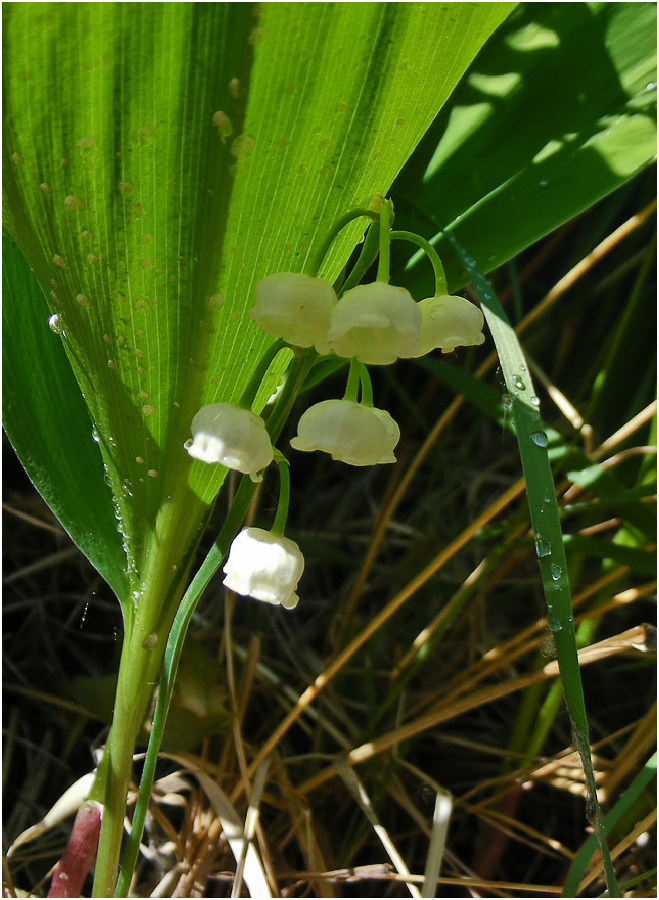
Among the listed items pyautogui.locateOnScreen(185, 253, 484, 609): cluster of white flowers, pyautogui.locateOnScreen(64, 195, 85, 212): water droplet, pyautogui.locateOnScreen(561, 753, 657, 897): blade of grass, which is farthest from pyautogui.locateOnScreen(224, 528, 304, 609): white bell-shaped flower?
pyautogui.locateOnScreen(561, 753, 657, 897): blade of grass

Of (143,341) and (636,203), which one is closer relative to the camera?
(143,341)

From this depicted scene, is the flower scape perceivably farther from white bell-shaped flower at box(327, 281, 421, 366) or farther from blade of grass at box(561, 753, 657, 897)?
blade of grass at box(561, 753, 657, 897)

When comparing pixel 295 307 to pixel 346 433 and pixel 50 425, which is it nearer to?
pixel 346 433

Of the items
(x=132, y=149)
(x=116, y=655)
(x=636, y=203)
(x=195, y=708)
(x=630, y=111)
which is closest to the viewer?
(x=132, y=149)

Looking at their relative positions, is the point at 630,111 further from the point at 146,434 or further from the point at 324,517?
the point at 324,517

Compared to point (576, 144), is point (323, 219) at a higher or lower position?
lower

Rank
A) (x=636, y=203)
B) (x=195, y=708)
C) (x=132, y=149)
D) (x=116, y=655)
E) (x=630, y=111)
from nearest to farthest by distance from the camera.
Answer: (x=132, y=149) < (x=630, y=111) < (x=195, y=708) < (x=116, y=655) < (x=636, y=203)

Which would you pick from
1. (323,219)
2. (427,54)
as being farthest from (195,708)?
(427,54)

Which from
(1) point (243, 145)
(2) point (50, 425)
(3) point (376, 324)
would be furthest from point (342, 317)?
(2) point (50, 425)
